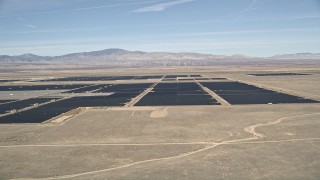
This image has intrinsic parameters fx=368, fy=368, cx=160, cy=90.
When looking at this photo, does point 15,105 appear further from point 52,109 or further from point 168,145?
point 168,145

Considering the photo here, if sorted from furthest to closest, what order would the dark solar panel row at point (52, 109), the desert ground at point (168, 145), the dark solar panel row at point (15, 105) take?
the dark solar panel row at point (15, 105) < the dark solar panel row at point (52, 109) < the desert ground at point (168, 145)

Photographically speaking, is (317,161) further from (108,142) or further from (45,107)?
(45,107)

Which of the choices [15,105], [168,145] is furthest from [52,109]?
[168,145]

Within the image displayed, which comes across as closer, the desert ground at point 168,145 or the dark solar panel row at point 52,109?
the desert ground at point 168,145

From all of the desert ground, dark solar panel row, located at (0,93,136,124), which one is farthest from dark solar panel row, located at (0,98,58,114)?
the desert ground

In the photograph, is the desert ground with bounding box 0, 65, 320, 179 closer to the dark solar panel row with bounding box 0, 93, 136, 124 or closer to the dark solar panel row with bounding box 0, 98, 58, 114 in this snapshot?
the dark solar panel row with bounding box 0, 93, 136, 124

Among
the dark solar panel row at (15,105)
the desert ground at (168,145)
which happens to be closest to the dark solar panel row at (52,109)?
the desert ground at (168,145)

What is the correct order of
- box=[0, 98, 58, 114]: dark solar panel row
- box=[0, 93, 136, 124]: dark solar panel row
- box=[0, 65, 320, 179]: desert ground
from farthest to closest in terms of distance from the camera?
box=[0, 98, 58, 114]: dark solar panel row
box=[0, 93, 136, 124]: dark solar panel row
box=[0, 65, 320, 179]: desert ground

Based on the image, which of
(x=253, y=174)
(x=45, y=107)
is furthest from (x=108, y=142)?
(x=45, y=107)

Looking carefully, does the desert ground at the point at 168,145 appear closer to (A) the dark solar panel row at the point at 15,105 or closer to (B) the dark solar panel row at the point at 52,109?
(B) the dark solar panel row at the point at 52,109
